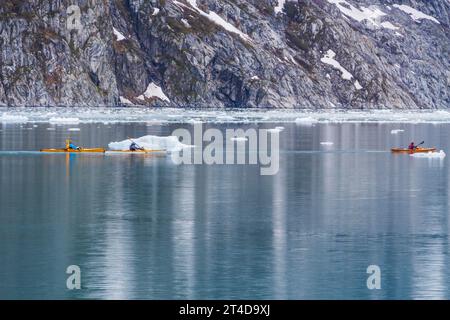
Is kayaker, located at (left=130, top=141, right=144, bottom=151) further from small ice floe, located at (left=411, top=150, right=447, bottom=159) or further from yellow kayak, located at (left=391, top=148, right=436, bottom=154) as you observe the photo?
small ice floe, located at (left=411, top=150, right=447, bottom=159)

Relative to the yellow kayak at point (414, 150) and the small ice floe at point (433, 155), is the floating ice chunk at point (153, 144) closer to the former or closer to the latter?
the yellow kayak at point (414, 150)

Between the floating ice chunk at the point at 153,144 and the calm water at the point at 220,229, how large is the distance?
8125mm

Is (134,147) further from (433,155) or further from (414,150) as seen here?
(433,155)

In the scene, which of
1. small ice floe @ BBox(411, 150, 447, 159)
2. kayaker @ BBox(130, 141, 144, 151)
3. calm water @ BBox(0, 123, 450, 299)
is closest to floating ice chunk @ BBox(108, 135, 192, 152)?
kayaker @ BBox(130, 141, 144, 151)

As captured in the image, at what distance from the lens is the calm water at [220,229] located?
31125 millimetres

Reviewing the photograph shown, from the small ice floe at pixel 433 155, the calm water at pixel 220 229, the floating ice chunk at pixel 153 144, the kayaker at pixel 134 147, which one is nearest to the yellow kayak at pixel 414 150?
the small ice floe at pixel 433 155

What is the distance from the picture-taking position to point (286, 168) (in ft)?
223

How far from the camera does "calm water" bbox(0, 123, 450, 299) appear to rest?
31.1 meters

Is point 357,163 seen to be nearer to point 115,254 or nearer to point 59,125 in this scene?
point 115,254

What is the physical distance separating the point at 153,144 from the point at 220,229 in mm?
39525

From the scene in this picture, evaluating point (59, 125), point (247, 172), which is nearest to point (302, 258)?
point (247, 172)
